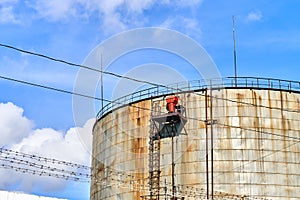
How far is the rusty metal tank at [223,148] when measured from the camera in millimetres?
30391

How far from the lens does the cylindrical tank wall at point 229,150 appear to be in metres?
30.4

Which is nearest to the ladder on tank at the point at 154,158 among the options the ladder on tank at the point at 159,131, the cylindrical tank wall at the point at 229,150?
the ladder on tank at the point at 159,131

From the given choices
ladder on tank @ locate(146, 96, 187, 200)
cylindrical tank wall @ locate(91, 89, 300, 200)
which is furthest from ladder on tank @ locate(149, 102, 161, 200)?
cylindrical tank wall @ locate(91, 89, 300, 200)

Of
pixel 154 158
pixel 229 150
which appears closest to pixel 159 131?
pixel 154 158

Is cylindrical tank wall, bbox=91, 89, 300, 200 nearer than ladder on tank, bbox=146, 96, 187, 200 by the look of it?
Yes

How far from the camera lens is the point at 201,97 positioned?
32.2m

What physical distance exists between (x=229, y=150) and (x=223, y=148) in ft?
1.19

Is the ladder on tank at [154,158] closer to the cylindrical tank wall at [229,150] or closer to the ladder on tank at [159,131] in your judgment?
the ladder on tank at [159,131]

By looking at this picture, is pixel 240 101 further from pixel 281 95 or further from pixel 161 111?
pixel 161 111

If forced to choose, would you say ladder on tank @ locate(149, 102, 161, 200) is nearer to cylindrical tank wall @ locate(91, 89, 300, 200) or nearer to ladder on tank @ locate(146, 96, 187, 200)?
ladder on tank @ locate(146, 96, 187, 200)

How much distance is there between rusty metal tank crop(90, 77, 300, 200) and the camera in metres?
30.4

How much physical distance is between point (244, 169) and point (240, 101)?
13.8 feet

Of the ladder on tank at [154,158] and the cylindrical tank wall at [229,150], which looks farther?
the ladder on tank at [154,158]

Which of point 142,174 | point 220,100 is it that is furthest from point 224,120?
point 142,174
